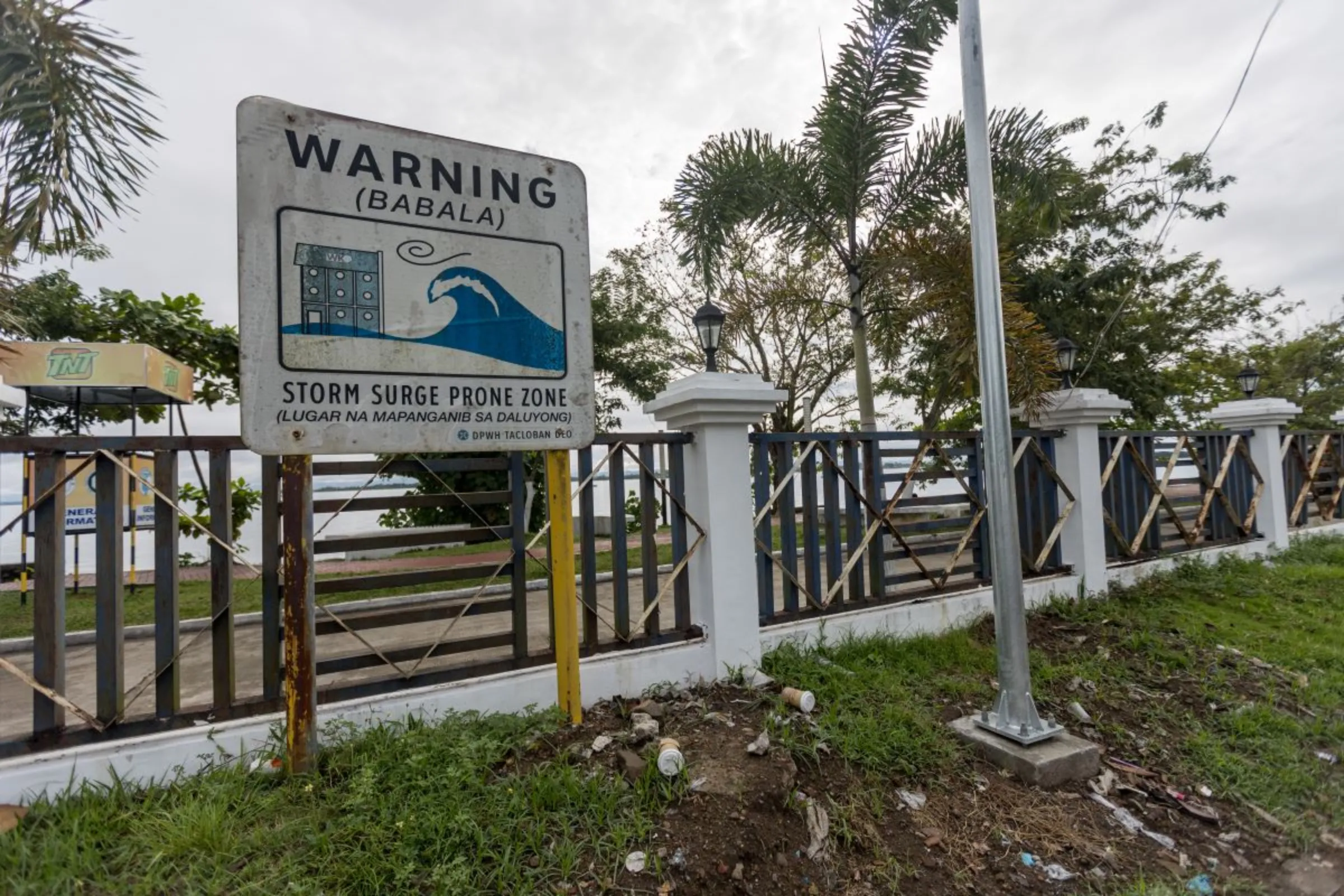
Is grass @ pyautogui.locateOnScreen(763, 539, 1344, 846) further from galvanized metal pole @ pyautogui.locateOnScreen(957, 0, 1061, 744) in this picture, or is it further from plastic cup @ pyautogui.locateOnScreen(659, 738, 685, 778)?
plastic cup @ pyautogui.locateOnScreen(659, 738, 685, 778)

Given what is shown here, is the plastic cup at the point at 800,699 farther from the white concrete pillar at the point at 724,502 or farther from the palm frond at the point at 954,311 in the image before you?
the palm frond at the point at 954,311

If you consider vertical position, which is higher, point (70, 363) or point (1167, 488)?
point (70, 363)

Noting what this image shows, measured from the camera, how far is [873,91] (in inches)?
240

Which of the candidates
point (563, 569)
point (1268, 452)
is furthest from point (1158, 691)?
point (1268, 452)

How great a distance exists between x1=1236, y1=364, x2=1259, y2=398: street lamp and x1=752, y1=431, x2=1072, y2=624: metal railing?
4.93 m

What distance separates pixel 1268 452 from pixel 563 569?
8416 millimetres

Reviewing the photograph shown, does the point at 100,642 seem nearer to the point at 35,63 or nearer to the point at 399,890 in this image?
the point at 399,890

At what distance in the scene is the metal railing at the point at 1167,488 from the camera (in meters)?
5.63

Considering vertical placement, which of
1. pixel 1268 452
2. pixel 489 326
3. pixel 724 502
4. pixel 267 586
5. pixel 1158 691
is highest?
pixel 489 326

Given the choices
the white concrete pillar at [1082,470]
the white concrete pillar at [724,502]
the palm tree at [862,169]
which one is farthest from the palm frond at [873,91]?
the white concrete pillar at [724,502]

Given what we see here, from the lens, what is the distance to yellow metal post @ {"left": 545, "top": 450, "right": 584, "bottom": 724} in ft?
8.53

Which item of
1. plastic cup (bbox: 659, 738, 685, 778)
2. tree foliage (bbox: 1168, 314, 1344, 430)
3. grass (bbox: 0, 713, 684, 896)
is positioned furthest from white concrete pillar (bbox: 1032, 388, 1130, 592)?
tree foliage (bbox: 1168, 314, 1344, 430)

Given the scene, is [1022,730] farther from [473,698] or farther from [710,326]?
[710,326]

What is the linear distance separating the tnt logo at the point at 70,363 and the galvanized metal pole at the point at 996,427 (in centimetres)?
668
